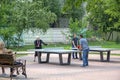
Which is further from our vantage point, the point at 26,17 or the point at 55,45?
the point at 55,45

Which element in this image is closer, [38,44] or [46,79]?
[46,79]

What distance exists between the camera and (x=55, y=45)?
4994cm

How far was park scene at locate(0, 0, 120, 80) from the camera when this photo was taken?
16.2 metres

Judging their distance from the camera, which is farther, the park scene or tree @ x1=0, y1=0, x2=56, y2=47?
tree @ x1=0, y1=0, x2=56, y2=47

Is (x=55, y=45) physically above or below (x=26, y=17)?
below

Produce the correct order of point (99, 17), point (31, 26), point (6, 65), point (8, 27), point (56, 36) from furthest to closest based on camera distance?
point (56, 36) < point (99, 17) < point (31, 26) < point (8, 27) < point (6, 65)

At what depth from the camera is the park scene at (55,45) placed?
16172 millimetres

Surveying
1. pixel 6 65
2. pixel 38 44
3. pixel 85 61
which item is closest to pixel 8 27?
pixel 38 44

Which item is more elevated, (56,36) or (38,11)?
(38,11)

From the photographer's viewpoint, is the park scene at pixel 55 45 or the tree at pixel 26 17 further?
the tree at pixel 26 17

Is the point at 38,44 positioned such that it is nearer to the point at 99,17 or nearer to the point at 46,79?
the point at 46,79

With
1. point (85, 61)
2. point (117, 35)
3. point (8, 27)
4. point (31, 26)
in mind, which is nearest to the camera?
point (85, 61)

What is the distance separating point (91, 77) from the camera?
1616cm

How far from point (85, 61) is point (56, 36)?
33460 mm
